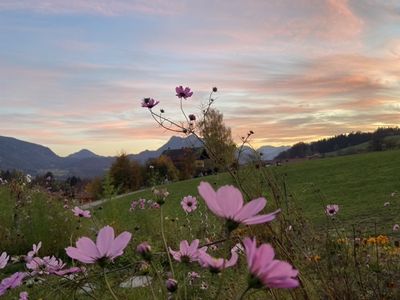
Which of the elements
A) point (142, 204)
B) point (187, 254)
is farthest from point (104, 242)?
point (142, 204)

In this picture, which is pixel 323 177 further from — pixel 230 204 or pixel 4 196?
pixel 230 204

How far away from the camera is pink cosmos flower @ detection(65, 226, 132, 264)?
2.72 ft

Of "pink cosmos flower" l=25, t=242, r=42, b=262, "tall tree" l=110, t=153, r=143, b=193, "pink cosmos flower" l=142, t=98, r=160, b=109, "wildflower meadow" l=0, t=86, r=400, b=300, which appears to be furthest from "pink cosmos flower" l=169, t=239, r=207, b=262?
"tall tree" l=110, t=153, r=143, b=193

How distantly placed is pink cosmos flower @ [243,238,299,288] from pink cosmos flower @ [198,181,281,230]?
0.25 ft

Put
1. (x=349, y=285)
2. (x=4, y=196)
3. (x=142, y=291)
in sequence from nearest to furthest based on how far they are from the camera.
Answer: (x=349, y=285) < (x=142, y=291) < (x=4, y=196)

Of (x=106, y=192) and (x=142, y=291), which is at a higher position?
(x=106, y=192)

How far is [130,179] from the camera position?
48.5m

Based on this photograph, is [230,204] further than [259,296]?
No

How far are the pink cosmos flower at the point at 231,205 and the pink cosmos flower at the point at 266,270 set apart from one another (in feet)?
0.25

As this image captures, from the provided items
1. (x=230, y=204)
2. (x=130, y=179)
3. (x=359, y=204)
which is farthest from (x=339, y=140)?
(x=230, y=204)

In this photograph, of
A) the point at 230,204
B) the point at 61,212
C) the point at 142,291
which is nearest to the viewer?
the point at 230,204

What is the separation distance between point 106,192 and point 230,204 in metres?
5.94

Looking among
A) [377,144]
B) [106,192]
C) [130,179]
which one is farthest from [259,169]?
[377,144]

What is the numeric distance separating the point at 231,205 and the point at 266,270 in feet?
0.42
